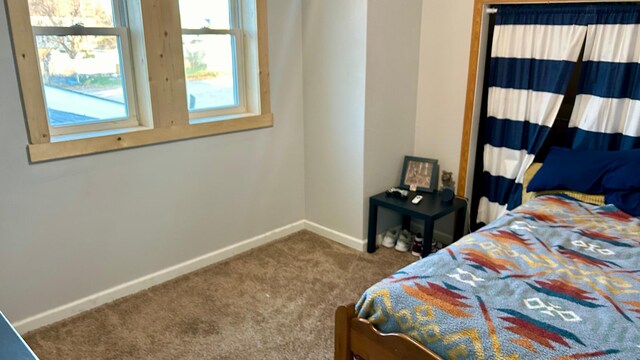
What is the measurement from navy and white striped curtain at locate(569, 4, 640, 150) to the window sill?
2.02 meters

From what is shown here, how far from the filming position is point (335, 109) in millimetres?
3195

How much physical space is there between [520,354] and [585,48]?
1968mm

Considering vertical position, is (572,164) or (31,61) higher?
(31,61)

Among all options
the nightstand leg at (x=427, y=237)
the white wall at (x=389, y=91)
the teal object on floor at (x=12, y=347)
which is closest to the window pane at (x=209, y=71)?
the white wall at (x=389, y=91)

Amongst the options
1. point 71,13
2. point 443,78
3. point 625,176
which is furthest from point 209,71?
point 625,176

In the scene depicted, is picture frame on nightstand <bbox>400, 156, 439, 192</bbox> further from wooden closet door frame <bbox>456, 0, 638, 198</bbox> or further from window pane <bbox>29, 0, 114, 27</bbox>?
window pane <bbox>29, 0, 114, 27</bbox>

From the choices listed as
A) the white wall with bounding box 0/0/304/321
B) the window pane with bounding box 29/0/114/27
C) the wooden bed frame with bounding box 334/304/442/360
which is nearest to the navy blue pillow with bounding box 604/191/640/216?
the wooden bed frame with bounding box 334/304/442/360

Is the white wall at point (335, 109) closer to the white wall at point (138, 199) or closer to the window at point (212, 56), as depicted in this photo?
the white wall at point (138, 199)

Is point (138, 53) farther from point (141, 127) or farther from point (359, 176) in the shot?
point (359, 176)

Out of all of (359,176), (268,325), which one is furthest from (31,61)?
(359,176)

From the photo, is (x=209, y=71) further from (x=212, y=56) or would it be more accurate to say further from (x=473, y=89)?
(x=473, y=89)

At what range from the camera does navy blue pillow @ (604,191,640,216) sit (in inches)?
89.5

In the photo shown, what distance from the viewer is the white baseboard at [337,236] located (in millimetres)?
3277

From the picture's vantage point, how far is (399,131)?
130 inches
